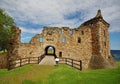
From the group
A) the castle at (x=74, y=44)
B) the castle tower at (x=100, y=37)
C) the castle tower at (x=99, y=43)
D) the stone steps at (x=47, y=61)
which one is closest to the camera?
the stone steps at (x=47, y=61)

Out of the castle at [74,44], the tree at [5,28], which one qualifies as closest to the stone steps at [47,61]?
the castle at [74,44]

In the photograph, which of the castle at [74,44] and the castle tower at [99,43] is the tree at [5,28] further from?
the castle tower at [99,43]

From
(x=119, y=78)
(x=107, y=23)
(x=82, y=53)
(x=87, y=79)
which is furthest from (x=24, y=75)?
(x=107, y=23)

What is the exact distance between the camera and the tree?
3265cm

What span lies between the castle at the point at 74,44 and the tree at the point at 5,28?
185 centimetres

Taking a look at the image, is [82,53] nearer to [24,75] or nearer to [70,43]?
[70,43]

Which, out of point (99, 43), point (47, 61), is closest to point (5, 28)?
point (47, 61)

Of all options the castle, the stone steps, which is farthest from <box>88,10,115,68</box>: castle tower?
the stone steps

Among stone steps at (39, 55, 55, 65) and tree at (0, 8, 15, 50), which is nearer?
→ stone steps at (39, 55, 55, 65)

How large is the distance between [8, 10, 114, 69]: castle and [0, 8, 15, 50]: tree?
1851 millimetres

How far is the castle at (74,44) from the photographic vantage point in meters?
32.5

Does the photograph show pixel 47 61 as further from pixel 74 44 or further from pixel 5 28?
pixel 5 28

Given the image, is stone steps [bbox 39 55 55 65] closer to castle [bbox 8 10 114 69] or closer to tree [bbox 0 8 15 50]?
castle [bbox 8 10 114 69]

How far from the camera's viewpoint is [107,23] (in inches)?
1567
